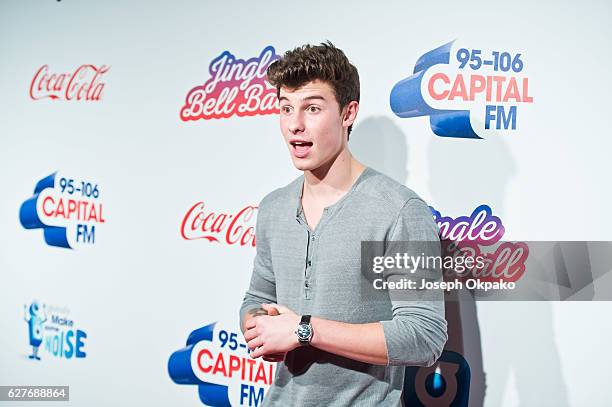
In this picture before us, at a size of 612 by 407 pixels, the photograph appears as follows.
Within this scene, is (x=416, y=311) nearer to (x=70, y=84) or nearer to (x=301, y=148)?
(x=301, y=148)

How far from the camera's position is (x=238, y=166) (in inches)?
96.3

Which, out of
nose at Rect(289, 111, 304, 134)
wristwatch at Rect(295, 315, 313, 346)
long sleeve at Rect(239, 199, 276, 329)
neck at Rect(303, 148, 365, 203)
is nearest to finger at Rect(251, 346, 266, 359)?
wristwatch at Rect(295, 315, 313, 346)

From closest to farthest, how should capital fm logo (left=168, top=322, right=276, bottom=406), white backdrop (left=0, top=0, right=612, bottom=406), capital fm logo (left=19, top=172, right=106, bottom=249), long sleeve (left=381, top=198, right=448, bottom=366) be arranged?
long sleeve (left=381, top=198, right=448, bottom=366)
white backdrop (left=0, top=0, right=612, bottom=406)
capital fm logo (left=168, top=322, right=276, bottom=406)
capital fm logo (left=19, top=172, right=106, bottom=249)

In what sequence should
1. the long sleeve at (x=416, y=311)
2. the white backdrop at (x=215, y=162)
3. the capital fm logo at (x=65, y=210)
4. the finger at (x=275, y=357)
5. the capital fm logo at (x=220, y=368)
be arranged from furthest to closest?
Answer: 1. the capital fm logo at (x=65, y=210)
2. the capital fm logo at (x=220, y=368)
3. the white backdrop at (x=215, y=162)
4. the finger at (x=275, y=357)
5. the long sleeve at (x=416, y=311)

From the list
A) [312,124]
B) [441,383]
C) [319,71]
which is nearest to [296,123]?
[312,124]

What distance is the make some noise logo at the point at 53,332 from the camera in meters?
2.62

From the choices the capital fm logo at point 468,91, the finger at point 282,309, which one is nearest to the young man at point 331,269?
the finger at point 282,309

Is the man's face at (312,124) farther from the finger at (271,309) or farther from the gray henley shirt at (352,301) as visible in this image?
the finger at (271,309)

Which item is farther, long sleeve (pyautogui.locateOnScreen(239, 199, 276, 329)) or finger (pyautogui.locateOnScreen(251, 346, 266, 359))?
long sleeve (pyautogui.locateOnScreen(239, 199, 276, 329))

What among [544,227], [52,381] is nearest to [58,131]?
[52,381]

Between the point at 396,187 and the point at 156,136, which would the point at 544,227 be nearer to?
the point at 396,187

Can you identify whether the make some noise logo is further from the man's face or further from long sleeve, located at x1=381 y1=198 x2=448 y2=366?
long sleeve, located at x1=381 y1=198 x2=448 y2=366

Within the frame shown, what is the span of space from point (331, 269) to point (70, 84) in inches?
69.6

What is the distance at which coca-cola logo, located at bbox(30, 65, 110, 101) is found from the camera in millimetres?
2641
